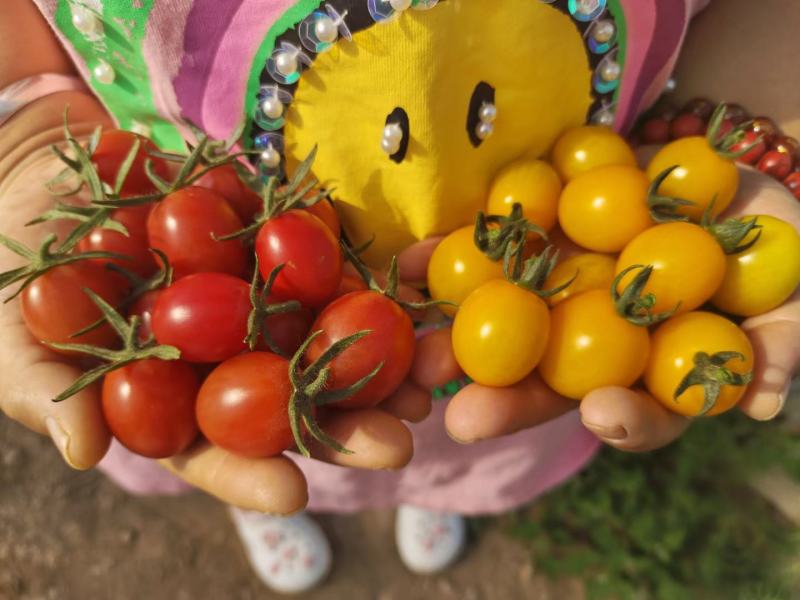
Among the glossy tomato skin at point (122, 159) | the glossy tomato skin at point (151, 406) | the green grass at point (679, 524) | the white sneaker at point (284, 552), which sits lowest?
the green grass at point (679, 524)

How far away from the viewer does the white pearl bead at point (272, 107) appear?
29.4 inches

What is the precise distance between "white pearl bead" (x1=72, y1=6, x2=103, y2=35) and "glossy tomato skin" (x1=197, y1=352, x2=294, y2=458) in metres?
0.38

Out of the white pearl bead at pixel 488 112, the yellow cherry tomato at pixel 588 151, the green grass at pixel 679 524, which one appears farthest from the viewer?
the green grass at pixel 679 524

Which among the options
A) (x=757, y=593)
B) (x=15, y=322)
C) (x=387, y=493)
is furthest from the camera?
(x=757, y=593)

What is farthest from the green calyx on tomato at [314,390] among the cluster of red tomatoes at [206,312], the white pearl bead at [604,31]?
the white pearl bead at [604,31]

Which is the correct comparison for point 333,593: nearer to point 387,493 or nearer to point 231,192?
point 387,493

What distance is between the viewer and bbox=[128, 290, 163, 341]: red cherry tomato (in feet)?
2.49

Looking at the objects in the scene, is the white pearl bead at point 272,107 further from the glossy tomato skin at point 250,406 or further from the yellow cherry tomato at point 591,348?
the yellow cherry tomato at point 591,348

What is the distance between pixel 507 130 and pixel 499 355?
28 centimetres

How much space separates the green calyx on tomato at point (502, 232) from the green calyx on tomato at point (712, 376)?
216 millimetres

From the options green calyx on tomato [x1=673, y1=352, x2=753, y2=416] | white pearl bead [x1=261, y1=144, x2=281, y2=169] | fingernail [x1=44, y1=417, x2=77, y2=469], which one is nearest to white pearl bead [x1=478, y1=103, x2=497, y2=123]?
white pearl bead [x1=261, y1=144, x2=281, y2=169]

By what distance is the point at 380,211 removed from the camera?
2.74 feet

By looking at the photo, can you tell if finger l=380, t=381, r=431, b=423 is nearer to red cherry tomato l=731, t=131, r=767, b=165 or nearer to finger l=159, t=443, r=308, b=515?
finger l=159, t=443, r=308, b=515

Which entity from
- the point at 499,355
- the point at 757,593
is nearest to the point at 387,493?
the point at 499,355
